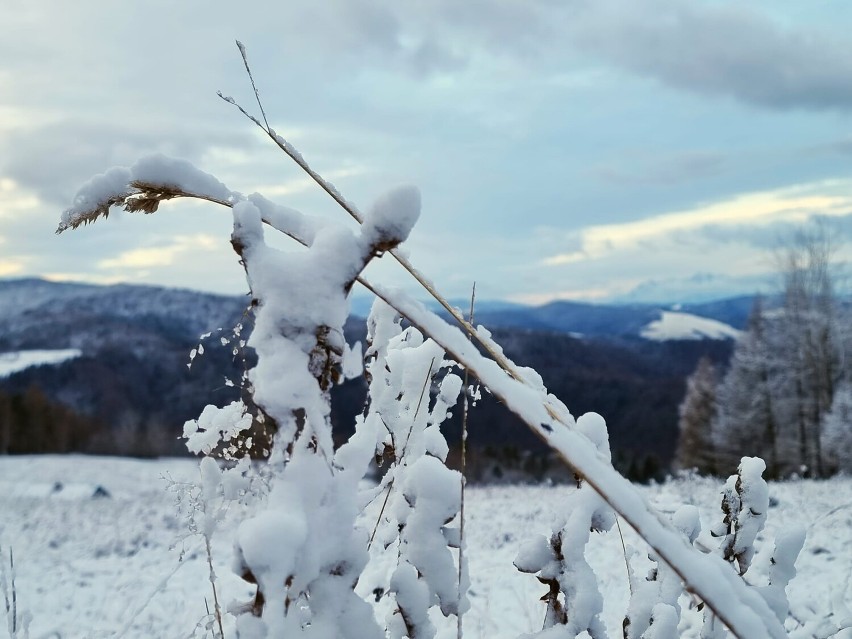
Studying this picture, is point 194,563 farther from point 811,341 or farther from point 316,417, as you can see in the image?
point 811,341

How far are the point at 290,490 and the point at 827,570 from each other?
21.3ft

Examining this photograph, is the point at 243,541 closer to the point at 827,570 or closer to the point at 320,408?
the point at 320,408

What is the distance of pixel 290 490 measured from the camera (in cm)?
74

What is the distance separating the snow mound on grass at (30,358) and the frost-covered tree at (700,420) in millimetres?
78059

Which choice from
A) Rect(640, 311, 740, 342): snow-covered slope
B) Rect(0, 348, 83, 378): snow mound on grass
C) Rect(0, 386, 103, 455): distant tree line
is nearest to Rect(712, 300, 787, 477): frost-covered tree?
Rect(0, 386, 103, 455): distant tree line

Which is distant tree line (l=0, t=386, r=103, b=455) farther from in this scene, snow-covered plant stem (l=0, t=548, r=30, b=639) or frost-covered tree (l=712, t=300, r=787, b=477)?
snow-covered plant stem (l=0, t=548, r=30, b=639)

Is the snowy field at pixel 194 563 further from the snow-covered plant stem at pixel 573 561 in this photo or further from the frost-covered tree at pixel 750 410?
the frost-covered tree at pixel 750 410

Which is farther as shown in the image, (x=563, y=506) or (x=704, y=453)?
(x=704, y=453)

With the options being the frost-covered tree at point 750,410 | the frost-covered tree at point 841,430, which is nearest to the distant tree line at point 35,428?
the frost-covered tree at point 750,410

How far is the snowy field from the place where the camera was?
13.3 feet

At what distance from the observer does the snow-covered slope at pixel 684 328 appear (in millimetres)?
116606

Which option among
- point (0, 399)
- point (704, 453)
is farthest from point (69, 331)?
point (704, 453)

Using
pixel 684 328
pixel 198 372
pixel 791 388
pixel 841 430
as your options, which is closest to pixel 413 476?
pixel 841 430

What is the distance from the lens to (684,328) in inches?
4995
